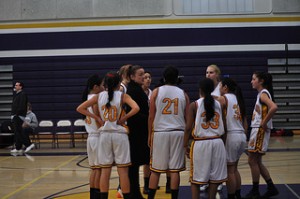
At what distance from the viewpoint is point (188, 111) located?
19.8 ft

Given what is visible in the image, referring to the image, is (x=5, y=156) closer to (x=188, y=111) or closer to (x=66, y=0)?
(x=66, y=0)

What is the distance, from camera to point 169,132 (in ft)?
19.9

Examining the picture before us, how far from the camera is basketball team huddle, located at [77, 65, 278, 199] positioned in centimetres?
582

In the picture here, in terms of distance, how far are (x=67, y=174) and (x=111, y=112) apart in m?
4.11

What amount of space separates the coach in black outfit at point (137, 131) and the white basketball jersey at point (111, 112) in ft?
1.40

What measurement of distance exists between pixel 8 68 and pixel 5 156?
5.63 meters

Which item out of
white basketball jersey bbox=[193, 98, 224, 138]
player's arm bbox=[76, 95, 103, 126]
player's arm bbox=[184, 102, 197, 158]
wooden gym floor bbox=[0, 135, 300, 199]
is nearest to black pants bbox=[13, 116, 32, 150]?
wooden gym floor bbox=[0, 135, 300, 199]

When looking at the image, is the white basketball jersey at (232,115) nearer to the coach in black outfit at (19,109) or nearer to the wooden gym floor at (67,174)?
the wooden gym floor at (67,174)

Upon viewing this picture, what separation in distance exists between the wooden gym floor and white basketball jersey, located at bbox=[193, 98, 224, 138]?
1.66 meters

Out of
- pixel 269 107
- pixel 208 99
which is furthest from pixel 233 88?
pixel 208 99

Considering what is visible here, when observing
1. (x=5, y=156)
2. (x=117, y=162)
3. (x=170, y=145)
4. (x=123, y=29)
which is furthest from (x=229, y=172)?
(x=123, y=29)

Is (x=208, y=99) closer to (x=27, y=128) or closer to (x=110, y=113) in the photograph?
Result: (x=110, y=113)

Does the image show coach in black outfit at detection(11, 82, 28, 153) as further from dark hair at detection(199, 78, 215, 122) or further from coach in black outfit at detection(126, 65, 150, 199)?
dark hair at detection(199, 78, 215, 122)

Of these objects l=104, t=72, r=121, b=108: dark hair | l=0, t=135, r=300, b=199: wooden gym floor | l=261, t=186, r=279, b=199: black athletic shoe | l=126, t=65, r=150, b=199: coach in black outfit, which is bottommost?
l=0, t=135, r=300, b=199: wooden gym floor
